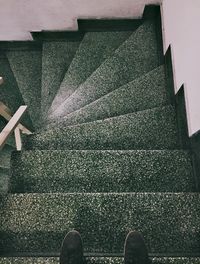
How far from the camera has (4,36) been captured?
108 inches

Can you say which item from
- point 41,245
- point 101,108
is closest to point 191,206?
point 41,245

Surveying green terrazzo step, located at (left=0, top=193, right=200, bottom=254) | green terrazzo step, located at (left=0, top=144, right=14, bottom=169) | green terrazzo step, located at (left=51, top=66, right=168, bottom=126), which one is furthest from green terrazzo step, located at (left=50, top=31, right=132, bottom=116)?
green terrazzo step, located at (left=0, top=193, right=200, bottom=254)

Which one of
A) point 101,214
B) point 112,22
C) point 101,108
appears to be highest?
point 112,22

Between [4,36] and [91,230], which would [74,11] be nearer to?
[4,36]

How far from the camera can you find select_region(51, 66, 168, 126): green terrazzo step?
1.97 metres

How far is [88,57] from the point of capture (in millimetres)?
2465

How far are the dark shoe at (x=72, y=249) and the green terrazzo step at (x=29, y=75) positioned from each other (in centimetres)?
159

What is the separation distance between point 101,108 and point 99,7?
1007 mm

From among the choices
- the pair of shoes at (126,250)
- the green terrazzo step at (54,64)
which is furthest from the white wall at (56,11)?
the pair of shoes at (126,250)

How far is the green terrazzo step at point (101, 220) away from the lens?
1.28 meters

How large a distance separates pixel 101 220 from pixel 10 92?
1910 millimetres

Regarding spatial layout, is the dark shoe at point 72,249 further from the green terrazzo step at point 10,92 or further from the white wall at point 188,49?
the green terrazzo step at point 10,92

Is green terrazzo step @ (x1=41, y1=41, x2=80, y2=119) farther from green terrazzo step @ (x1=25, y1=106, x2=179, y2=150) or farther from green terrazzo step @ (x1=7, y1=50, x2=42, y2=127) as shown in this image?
green terrazzo step @ (x1=25, y1=106, x2=179, y2=150)

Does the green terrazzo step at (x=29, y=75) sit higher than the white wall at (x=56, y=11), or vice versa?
the white wall at (x=56, y=11)
